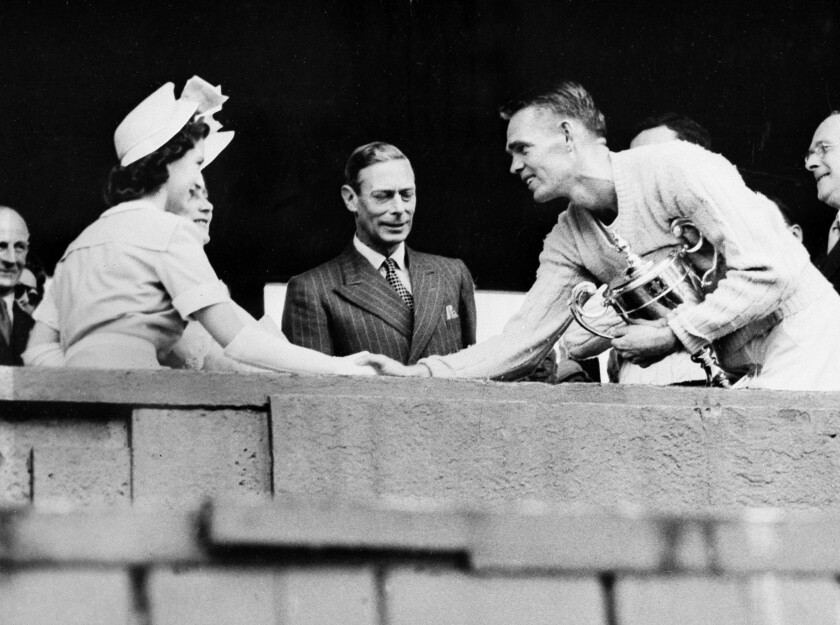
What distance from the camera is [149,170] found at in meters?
6.14

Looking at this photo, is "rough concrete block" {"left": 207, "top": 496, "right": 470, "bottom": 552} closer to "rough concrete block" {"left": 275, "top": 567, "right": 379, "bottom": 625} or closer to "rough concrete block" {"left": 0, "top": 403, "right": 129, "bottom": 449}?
"rough concrete block" {"left": 275, "top": 567, "right": 379, "bottom": 625}

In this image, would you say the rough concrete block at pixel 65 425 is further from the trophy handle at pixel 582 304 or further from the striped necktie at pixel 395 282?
the trophy handle at pixel 582 304

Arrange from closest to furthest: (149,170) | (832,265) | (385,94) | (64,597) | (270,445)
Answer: (64,597)
(270,445)
(149,170)
(385,94)
(832,265)

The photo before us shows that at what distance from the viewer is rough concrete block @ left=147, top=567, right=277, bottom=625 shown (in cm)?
543

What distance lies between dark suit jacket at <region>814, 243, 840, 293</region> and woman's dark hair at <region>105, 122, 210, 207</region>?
1965 millimetres

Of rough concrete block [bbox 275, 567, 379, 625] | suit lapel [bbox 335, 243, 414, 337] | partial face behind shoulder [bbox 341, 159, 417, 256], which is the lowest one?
rough concrete block [bbox 275, 567, 379, 625]

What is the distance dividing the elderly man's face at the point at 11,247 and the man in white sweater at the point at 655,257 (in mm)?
1100

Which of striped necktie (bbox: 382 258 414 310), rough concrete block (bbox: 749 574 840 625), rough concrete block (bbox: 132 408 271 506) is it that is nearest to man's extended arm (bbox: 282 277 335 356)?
striped necktie (bbox: 382 258 414 310)

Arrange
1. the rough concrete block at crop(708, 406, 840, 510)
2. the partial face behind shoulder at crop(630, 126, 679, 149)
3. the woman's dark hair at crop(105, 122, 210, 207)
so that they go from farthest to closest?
1. the partial face behind shoulder at crop(630, 126, 679, 149)
2. the woman's dark hair at crop(105, 122, 210, 207)
3. the rough concrete block at crop(708, 406, 840, 510)

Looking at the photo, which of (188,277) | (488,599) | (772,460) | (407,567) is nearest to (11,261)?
(188,277)

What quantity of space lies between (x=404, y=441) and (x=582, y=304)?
91 cm

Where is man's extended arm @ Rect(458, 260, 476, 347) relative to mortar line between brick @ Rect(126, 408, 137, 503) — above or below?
above

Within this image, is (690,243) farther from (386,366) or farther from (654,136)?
(386,366)

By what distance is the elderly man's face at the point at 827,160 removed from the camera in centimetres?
665
